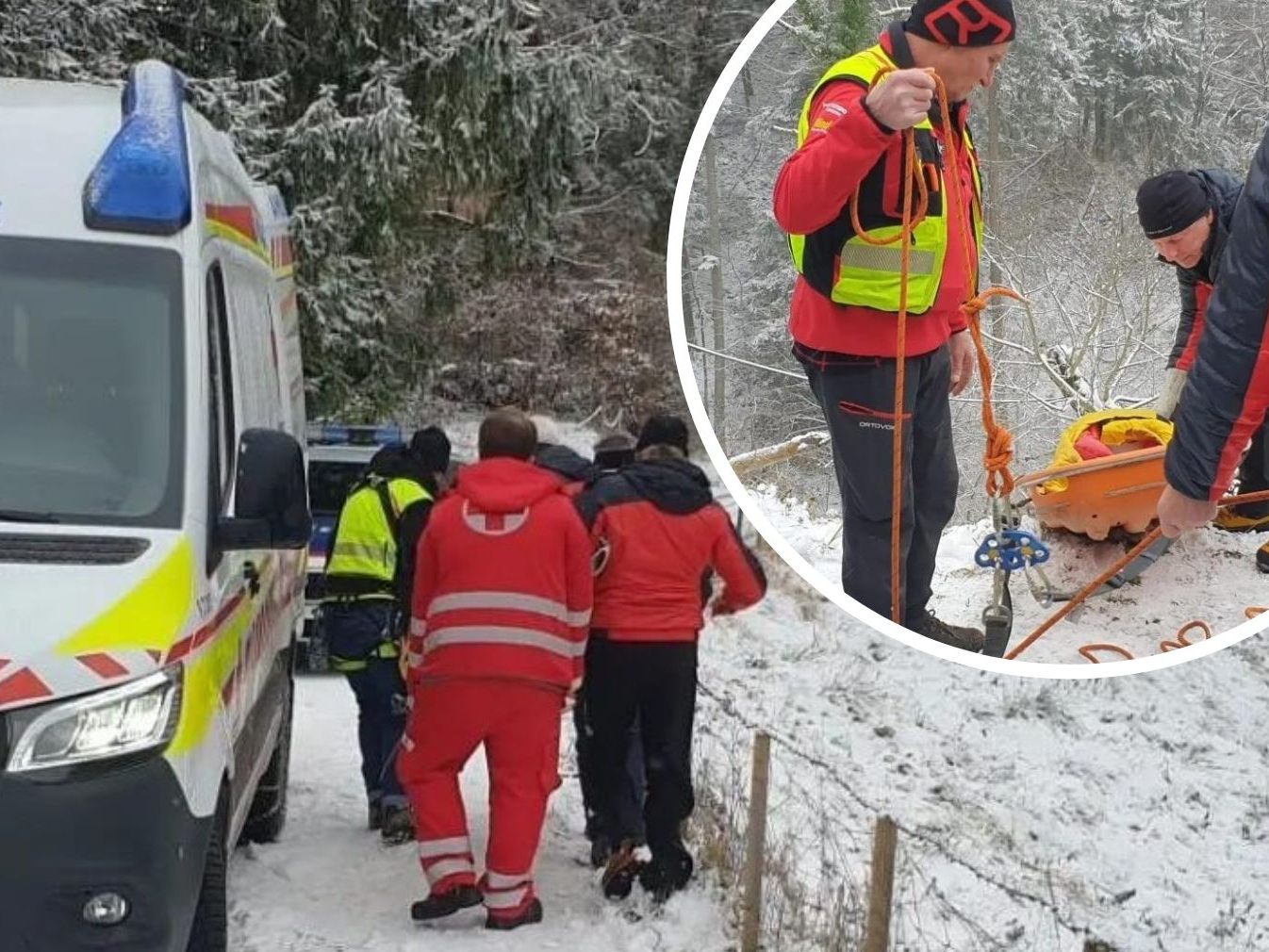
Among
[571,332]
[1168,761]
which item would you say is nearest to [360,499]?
[1168,761]

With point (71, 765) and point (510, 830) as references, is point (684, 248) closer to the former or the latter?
point (71, 765)

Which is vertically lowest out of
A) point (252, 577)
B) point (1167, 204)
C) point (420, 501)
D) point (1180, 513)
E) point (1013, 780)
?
point (1013, 780)

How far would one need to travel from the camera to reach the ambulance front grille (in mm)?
3941

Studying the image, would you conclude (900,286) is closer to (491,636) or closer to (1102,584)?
(1102,584)

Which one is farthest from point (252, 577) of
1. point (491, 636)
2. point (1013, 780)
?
point (1013, 780)

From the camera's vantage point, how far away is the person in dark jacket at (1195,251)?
2.44 meters

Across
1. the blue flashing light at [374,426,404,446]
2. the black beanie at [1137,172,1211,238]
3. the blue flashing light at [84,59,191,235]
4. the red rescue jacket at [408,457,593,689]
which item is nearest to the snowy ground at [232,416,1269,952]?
the red rescue jacket at [408,457,593,689]

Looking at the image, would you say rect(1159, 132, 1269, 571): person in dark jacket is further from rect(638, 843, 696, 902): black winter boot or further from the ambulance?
rect(638, 843, 696, 902): black winter boot

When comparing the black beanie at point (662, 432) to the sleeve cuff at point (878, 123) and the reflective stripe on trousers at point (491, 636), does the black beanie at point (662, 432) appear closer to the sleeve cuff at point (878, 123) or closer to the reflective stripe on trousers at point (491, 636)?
the reflective stripe on trousers at point (491, 636)

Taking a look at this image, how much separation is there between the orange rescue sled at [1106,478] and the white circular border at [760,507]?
21 cm

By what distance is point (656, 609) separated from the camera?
6129 mm

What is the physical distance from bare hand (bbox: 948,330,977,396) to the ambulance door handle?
9.84ft

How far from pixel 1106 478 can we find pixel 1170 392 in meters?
0.18

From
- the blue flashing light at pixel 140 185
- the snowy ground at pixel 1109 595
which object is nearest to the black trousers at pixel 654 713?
the blue flashing light at pixel 140 185
